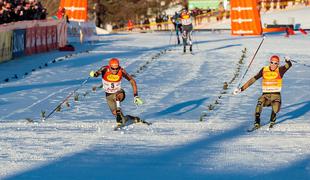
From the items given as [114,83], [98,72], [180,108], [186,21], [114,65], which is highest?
[186,21]

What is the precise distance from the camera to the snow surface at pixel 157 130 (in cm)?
1040

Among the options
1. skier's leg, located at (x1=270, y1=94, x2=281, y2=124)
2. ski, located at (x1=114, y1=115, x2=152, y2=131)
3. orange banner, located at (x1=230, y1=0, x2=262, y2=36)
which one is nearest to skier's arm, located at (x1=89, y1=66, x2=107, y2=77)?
ski, located at (x1=114, y1=115, x2=152, y2=131)

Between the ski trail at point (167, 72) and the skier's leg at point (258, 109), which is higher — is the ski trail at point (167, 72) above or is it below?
below

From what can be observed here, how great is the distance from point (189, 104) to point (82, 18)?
30949mm

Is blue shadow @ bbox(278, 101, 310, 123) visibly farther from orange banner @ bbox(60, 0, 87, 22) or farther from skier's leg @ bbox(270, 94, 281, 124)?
orange banner @ bbox(60, 0, 87, 22)

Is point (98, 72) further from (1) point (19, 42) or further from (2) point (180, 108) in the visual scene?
(1) point (19, 42)

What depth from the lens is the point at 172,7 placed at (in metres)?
98.2

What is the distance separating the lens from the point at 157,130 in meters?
14.4

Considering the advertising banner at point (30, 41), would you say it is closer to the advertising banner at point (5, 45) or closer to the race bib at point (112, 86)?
the advertising banner at point (5, 45)

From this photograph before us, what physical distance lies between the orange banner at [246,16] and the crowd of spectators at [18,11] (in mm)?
11807

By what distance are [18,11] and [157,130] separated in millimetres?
28788

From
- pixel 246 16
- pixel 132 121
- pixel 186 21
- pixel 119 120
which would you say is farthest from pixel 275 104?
pixel 246 16

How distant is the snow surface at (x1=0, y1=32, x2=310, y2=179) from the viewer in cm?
1040

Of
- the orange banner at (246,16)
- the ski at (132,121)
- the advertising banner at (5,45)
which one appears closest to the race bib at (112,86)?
the ski at (132,121)
